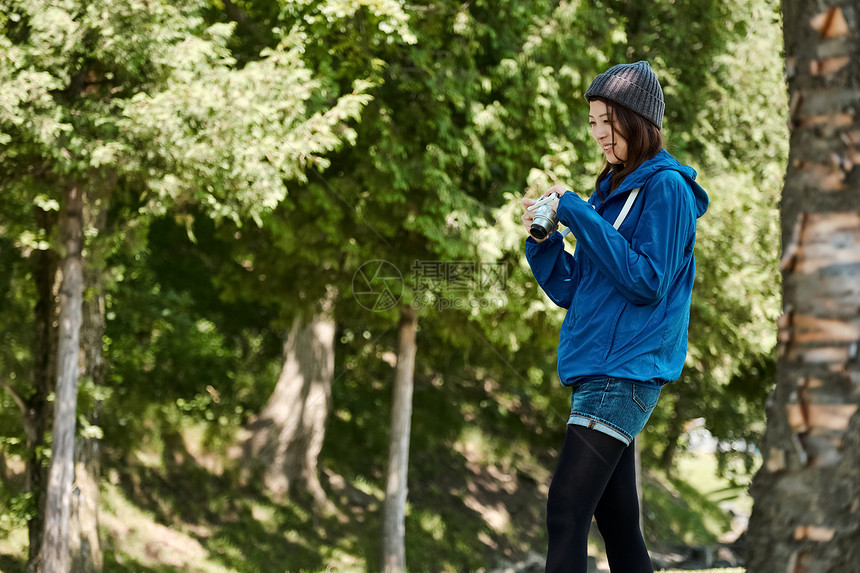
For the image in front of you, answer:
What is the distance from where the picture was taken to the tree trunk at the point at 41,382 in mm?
6660

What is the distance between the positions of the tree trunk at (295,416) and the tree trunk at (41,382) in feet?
16.9

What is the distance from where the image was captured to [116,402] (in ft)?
35.6

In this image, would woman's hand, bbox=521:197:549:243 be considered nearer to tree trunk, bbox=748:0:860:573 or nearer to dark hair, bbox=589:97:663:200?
dark hair, bbox=589:97:663:200

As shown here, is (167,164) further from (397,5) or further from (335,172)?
(335,172)

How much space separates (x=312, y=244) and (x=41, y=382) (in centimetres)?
279

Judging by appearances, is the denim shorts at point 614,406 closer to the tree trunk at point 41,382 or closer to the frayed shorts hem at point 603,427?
the frayed shorts hem at point 603,427

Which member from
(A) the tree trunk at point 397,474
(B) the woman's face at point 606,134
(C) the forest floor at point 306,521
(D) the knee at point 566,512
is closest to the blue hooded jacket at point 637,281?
(B) the woman's face at point 606,134

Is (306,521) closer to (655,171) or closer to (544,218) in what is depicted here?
(544,218)

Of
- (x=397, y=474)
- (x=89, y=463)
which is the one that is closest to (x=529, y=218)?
(x=89, y=463)

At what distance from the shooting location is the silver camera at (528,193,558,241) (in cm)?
219

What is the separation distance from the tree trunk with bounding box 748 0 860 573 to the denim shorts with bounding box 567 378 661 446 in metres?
0.34

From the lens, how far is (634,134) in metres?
2.18

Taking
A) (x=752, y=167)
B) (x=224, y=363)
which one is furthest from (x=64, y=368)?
(x=752, y=167)

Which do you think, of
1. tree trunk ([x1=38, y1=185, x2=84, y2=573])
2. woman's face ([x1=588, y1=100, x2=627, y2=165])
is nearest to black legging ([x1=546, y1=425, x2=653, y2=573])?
woman's face ([x1=588, y1=100, x2=627, y2=165])
